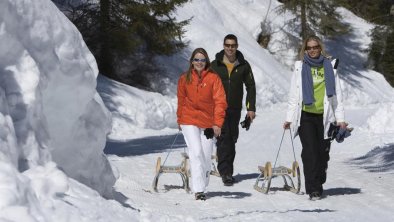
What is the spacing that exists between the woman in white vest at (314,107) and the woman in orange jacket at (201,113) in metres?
0.96

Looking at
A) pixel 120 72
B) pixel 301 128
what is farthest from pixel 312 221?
pixel 120 72

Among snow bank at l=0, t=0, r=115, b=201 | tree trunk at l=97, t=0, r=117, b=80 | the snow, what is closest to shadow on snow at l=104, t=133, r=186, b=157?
the snow

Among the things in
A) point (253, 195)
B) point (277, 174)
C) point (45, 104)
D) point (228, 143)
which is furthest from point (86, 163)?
point (228, 143)

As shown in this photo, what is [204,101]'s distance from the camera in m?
7.70

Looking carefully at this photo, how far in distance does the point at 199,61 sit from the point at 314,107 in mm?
1424

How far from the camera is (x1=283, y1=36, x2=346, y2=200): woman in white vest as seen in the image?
8000 millimetres

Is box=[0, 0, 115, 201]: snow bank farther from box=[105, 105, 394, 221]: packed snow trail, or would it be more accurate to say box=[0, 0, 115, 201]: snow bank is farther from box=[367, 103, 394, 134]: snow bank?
box=[367, 103, 394, 134]: snow bank

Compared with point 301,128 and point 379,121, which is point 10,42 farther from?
point 379,121

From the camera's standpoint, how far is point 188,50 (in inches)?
1219

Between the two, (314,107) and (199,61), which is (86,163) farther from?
(314,107)

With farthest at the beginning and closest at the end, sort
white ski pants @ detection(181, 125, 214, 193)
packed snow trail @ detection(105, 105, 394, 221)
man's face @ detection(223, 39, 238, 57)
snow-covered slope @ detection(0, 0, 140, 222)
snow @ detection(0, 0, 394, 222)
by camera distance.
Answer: man's face @ detection(223, 39, 238, 57) → white ski pants @ detection(181, 125, 214, 193) → packed snow trail @ detection(105, 105, 394, 221) → snow @ detection(0, 0, 394, 222) → snow-covered slope @ detection(0, 0, 140, 222)

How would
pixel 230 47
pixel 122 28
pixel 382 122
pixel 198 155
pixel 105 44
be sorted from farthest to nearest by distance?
1. pixel 105 44
2. pixel 122 28
3. pixel 382 122
4. pixel 230 47
5. pixel 198 155

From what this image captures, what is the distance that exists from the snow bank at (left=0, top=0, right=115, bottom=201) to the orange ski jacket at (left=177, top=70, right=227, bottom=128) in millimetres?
1300

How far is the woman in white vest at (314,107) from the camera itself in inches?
315
